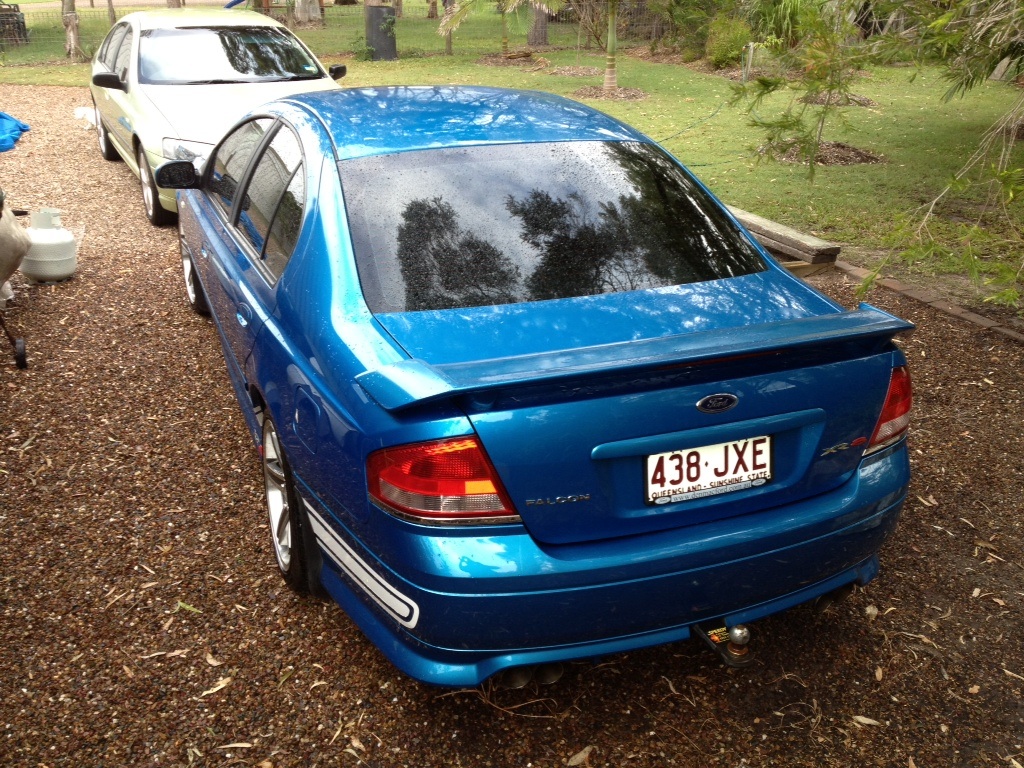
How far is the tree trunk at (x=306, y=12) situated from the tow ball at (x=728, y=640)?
2890 cm

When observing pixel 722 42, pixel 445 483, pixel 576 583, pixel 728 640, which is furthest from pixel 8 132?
pixel 722 42

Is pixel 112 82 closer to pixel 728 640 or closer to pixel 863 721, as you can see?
pixel 728 640

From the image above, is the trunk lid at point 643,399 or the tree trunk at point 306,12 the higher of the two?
the tree trunk at point 306,12

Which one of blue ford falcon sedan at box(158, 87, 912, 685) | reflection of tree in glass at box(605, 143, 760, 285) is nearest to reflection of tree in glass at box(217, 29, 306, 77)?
blue ford falcon sedan at box(158, 87, 912, 685)

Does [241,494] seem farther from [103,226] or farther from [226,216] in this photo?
[103,226]

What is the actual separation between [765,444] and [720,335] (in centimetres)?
31

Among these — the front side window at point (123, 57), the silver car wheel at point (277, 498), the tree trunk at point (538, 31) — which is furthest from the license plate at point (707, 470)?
the tree trunk at point (538, 31)

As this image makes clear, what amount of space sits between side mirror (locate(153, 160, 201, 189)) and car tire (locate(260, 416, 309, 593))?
1723 mm

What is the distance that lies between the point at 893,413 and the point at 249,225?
8.37 feet

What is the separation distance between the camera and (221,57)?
8.34 metres

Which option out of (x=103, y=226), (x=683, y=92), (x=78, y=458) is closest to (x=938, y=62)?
(x=78, y=458)

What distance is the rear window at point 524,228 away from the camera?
278cm

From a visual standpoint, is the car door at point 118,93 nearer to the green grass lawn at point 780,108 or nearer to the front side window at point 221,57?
the front side window at point 221,57

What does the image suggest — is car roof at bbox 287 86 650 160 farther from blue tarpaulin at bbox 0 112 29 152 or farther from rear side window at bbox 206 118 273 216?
blue tarpaulin at bbox 0 112 29 152
